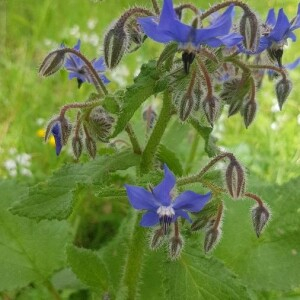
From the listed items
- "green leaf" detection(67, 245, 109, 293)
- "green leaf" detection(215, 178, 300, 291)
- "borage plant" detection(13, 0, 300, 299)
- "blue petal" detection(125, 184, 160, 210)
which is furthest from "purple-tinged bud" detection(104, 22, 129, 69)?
"green leaf" detection(215, 178, 300, 291)

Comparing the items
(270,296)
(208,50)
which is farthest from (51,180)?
(270,296)

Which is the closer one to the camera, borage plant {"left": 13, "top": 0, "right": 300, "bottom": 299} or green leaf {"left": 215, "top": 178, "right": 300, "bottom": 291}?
borage plant {"left": 13, "top": 0, "right": 300, "bottom": 299}

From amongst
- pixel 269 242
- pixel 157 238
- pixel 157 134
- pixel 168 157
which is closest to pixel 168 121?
pixel 157 134

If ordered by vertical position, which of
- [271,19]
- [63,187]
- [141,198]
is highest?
[271,19]

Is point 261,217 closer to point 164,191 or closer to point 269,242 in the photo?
point 164,191

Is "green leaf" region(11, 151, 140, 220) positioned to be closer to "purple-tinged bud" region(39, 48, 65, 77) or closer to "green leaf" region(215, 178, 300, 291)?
"purple-tinged bud" region(39, 48, 65, 77)

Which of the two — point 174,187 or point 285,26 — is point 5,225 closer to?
point 174,187
